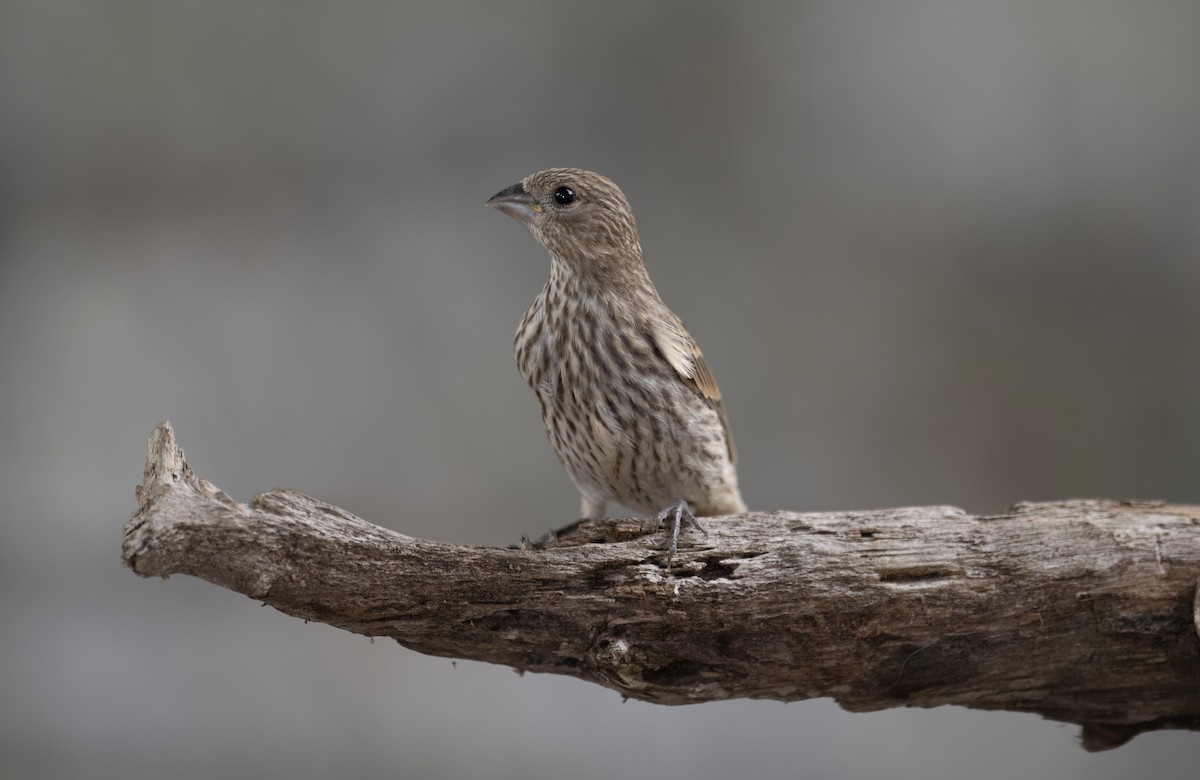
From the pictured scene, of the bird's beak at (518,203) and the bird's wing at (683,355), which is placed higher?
the bird's beak at (518,203)

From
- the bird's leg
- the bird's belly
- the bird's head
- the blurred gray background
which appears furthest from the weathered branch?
the blurred gray background

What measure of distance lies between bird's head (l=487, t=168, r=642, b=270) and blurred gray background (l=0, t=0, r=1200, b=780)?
1952 mm

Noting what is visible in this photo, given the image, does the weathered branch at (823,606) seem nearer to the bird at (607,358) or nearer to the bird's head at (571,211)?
the bird at (607,358)

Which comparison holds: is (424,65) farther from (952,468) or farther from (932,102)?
(952,468)

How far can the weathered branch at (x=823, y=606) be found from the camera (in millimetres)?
3092

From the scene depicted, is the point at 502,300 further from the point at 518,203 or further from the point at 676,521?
the point at 676,521

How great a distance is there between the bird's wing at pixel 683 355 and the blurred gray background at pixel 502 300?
2029 mm

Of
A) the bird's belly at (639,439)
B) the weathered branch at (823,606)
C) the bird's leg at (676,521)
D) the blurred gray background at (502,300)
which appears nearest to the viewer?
the weathered branch at (823,606)

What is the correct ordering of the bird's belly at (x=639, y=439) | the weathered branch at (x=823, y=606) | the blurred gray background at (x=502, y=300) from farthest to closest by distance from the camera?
the blurred gray background at (x=502, y=300)
the bird's belly at (x=639, y=439)
the weathered branch at (x=823, y=606)

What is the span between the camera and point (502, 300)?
579cm

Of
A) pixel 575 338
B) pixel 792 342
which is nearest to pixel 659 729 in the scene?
pixel 792 342

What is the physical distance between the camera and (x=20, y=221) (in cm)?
529

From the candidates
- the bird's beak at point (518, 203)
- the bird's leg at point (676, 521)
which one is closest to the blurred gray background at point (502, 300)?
the bird's beak at point (518, 203)

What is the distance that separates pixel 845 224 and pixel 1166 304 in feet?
6.71
